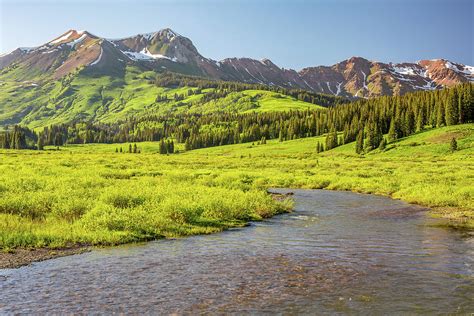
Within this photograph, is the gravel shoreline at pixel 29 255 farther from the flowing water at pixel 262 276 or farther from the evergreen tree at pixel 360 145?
the evergreen tree at pixel 360 145

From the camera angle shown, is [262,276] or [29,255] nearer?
[262,276]

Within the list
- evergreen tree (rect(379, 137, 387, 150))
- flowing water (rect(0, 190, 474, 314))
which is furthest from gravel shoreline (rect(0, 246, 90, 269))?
evergreen tree (rect(379, 137, 387, 150))

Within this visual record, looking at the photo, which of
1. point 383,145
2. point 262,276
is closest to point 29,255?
point 262,276

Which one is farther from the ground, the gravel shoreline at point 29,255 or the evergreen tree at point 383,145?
the evergreen tree at point 383,145

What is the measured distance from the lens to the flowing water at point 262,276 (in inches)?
578

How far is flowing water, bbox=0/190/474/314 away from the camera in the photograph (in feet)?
48.2

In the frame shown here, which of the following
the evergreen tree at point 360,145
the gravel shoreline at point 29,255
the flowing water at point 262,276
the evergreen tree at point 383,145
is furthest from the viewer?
the evergreen tree at point 360,145

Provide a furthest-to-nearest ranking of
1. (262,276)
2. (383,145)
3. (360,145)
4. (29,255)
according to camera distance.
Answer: (360,145)
(383,145)
(29,255)
(262,276)

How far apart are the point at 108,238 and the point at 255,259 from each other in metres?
8.51

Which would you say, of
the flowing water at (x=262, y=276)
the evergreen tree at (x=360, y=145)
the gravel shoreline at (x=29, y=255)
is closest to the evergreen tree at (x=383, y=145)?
the evergreen tree at (x=360, y=145)

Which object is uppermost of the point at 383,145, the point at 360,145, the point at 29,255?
the point at 383,145

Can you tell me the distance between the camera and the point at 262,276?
18250 millimetres

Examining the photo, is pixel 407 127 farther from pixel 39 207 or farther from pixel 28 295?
pixel 28 295

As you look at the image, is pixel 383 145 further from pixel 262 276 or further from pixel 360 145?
pixel 262 276
